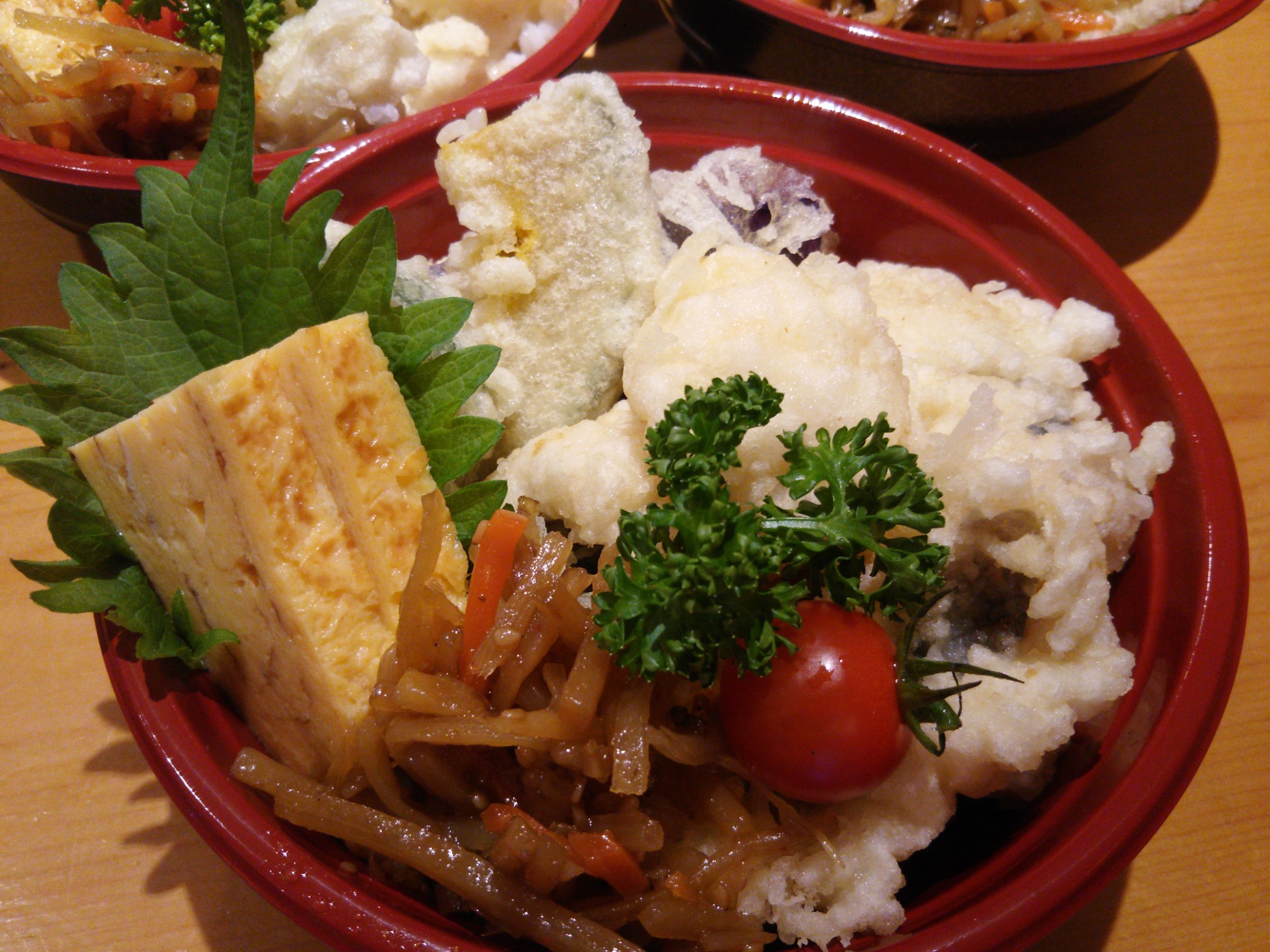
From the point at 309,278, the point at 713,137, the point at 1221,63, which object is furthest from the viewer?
the point at 1221,63

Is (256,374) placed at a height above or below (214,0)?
below

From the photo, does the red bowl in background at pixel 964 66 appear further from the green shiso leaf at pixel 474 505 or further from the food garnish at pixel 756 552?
the green shiso leaf at pixel 474 505

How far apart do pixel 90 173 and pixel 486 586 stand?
4.14 feet

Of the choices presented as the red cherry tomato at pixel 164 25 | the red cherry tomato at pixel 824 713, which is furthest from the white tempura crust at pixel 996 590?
the red cherry tomato at pixel 164 25

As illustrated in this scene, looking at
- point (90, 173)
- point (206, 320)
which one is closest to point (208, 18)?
point (90, 173)

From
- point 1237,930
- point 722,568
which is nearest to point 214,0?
point 722,568

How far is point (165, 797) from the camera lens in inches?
52.2

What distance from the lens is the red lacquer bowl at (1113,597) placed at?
0.94m

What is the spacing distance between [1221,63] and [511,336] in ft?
7.41

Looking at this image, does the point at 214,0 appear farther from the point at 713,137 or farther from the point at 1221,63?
the point at 1221,63

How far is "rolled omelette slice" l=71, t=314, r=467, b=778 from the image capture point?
98 cm

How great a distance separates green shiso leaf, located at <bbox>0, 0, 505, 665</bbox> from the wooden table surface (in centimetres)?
41

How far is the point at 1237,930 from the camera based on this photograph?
1226mm

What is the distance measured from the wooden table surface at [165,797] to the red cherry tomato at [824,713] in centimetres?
58
